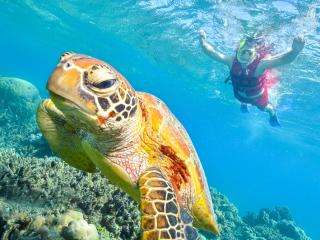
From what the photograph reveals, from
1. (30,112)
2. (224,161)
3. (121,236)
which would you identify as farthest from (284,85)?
(224,161)

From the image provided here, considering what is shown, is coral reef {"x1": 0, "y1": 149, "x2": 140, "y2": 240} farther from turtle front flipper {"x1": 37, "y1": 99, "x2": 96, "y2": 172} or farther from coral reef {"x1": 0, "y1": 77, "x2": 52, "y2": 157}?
coral reef {"x1": 0, "y1": 77, "x2": 52, "y2": 157}

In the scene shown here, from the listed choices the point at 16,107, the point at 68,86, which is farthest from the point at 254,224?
the point at 68,86

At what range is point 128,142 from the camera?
9.82ft

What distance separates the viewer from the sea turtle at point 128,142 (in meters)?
2.40

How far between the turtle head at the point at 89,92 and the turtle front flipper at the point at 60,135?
2.72 ft

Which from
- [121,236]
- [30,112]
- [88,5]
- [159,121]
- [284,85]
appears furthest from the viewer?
[88,5]

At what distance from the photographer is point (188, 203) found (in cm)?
342

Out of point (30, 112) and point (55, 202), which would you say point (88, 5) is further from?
point (55, 202)

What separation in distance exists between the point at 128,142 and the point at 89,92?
30.1 inches

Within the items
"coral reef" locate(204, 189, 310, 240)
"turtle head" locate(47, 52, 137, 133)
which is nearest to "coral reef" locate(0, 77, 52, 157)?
"coral reef" locate(204, 189, 310, 240)

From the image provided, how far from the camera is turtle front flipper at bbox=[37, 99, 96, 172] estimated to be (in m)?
3.44

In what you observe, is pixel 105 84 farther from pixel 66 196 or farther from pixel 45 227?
pixel 66 196

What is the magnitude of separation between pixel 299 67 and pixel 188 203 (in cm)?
1567

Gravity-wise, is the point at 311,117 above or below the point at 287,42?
above
